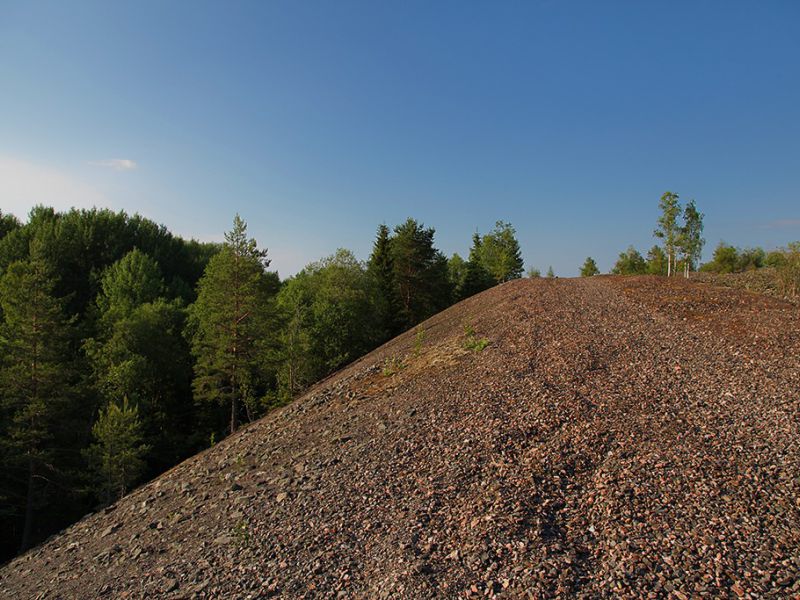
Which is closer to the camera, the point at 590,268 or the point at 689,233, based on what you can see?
the point at 689,233

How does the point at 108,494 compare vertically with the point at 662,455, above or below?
below

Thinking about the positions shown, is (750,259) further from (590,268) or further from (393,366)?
(393,366)

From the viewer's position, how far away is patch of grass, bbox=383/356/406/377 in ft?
54.6

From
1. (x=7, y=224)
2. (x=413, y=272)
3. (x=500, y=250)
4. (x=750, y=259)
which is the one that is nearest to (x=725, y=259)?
(x=750, y=259)

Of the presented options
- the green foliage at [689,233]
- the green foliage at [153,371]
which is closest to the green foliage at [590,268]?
the green foliage at [689,233]

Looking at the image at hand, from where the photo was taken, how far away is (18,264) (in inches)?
968

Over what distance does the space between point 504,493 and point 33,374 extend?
24519 mm

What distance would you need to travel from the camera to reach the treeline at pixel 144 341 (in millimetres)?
22328

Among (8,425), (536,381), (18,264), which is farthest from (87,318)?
(536,381)

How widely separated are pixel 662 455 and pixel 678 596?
3424 millimetres

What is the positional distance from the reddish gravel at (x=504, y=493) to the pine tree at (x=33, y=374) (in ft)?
37.5

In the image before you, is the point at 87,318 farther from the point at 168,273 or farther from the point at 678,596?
the point at 678,596

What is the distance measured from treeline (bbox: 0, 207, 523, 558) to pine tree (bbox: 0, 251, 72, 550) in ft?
0.23

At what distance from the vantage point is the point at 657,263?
220 ft
